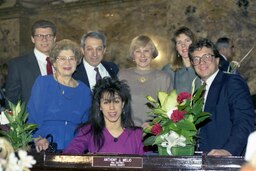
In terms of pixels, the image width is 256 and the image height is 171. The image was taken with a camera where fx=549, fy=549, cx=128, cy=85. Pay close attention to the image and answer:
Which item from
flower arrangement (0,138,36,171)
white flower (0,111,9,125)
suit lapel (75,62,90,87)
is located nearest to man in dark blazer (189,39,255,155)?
suit lapel (75,62,90,87)

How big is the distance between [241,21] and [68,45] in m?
4.07

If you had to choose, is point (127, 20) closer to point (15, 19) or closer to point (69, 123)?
point (15, 19)

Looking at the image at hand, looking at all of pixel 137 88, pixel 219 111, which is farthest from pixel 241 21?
pixel 219 111

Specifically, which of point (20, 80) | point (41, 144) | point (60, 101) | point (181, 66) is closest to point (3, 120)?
point (41, 144)

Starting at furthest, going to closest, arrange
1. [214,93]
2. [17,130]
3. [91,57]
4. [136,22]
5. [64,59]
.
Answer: [136,22] → [91,57] → [64,59] → [214,93] → [17,130]

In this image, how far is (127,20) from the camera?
30.5 feet

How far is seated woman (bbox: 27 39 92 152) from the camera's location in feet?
15.5

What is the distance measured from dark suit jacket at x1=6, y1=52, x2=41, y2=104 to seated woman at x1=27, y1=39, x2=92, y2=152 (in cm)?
63

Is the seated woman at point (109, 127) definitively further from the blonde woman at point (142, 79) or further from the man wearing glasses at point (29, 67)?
the man wearing glasses at point (29, 67)

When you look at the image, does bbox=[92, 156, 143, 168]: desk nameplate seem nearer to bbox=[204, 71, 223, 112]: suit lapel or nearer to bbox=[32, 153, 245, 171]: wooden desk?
bbox=[32, 153, 245, 171]: wooden desk

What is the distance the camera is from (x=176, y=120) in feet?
12.6

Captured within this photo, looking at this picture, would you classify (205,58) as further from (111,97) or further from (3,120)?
(3,120)

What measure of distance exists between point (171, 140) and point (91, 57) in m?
1.79

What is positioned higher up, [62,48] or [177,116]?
[62,48]
